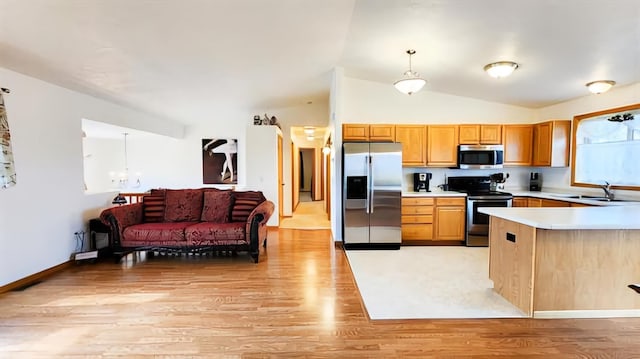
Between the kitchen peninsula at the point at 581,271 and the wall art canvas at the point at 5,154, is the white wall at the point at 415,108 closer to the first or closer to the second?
the kitchen peninsula at the point at 581,271

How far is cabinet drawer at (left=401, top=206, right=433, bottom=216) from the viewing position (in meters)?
5.16

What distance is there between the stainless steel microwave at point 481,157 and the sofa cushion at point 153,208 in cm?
496

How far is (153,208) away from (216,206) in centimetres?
98

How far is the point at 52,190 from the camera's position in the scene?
3896 millimetres

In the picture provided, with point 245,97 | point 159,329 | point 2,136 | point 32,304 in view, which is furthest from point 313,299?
point 245,97

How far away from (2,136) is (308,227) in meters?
4.88

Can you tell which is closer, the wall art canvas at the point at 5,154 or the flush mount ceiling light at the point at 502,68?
the wall art canvas at the point at 5,154

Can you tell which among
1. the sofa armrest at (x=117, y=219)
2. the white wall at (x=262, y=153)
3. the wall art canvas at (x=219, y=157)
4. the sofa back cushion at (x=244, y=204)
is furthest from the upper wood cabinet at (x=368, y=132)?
the wall art canvas at (x=219, y=157)

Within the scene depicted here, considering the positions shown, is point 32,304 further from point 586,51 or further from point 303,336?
A: point 586,51

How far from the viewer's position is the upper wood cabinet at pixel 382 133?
17.4 feet

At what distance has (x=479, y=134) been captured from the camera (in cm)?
536

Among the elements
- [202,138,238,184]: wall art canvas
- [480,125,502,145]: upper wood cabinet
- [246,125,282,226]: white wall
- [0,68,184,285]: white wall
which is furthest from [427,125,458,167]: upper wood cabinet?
[0,68,184,285]: white wall

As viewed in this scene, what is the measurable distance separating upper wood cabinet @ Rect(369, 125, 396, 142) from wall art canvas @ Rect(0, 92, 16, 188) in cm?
459

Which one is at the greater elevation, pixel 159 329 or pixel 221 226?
pixel 221 226
